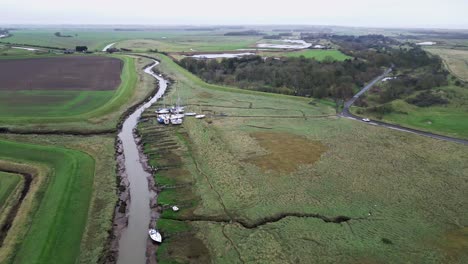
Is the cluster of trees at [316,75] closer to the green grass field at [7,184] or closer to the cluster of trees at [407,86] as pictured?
the cluster of trees at [407,86]

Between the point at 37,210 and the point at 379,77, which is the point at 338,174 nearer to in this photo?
the point at 37,210

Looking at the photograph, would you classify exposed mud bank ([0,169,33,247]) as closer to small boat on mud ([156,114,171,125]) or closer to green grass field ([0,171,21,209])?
green grass field ([0,171,21,209])

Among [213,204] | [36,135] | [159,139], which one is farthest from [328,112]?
[36,135]

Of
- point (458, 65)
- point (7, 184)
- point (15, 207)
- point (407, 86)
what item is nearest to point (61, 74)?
point (7, 184)

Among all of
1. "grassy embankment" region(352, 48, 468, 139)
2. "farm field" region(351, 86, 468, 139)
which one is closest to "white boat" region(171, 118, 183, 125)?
"farm field" region(351, 86, 468, 139)

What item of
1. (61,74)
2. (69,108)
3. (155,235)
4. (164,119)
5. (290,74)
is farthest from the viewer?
(290,74)

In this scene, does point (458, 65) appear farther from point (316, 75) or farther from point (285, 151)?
point (285, 151)
